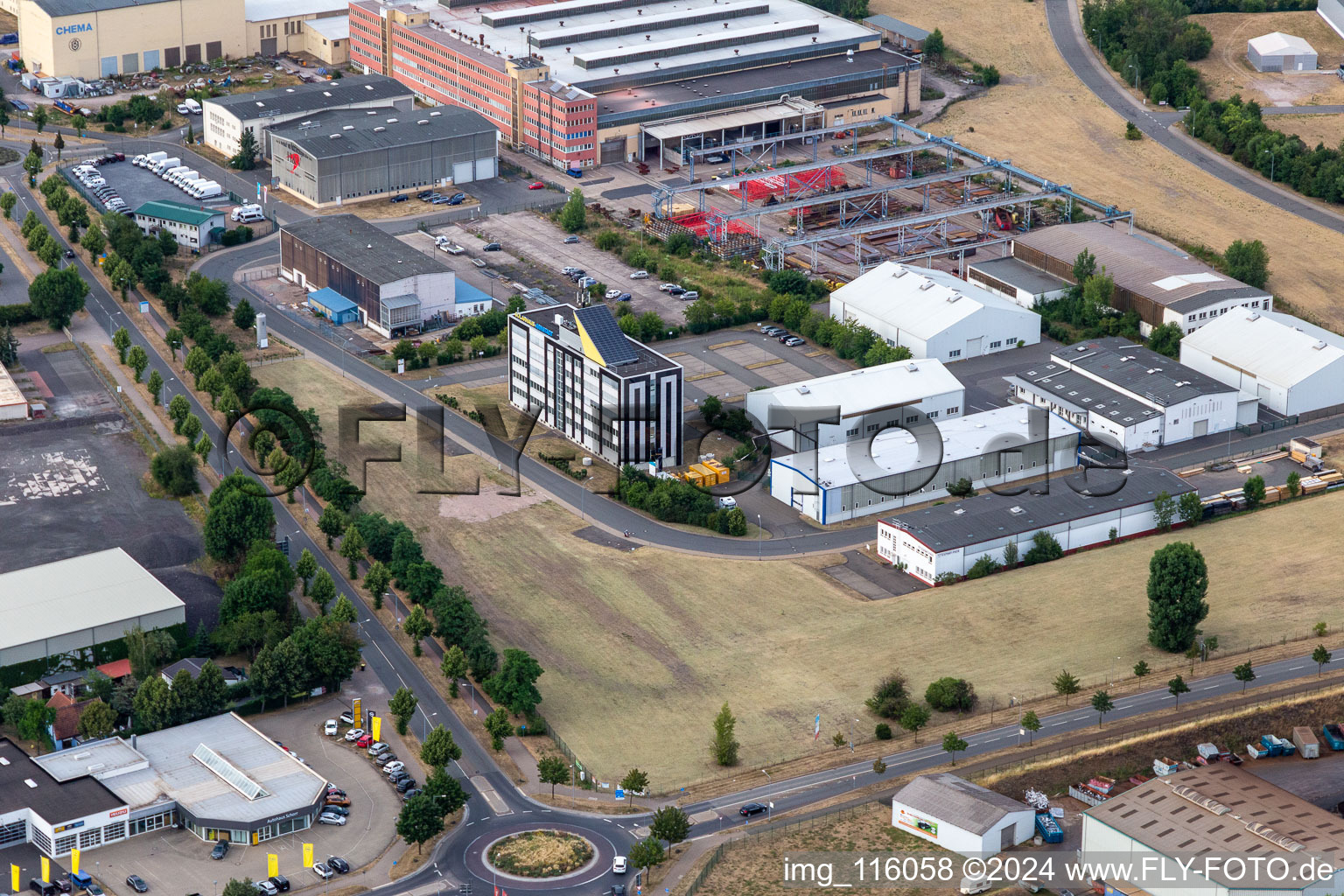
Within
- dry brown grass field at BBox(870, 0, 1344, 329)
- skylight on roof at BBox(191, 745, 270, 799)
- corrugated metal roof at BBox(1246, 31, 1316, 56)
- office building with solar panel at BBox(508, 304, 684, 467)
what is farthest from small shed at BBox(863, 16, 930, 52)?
skylight on roof at BBox(191, 745, 270, 799)

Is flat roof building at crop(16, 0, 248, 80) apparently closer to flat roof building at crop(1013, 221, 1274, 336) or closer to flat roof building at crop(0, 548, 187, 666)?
flat roof building at crop(1013, 221, 1274, 336)

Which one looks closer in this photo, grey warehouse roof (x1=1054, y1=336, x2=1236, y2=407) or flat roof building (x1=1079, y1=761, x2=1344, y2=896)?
flat roof building (x1=1079, y1=761, x2=1344, y2=896)

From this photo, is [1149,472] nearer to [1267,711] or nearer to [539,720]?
[1267,711]

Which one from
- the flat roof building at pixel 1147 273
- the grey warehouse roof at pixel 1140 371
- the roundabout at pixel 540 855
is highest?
the flat roof building at pixel 1147 273

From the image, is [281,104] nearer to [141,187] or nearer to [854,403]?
[141,187]

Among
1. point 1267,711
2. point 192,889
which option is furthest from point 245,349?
point 1267,711

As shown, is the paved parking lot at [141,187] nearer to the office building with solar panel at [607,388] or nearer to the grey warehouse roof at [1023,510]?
the office building with solar panel at [607,388]

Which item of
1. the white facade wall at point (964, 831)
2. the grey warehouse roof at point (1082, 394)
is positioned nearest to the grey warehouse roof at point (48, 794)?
the white facade wall at point (964, 831)
